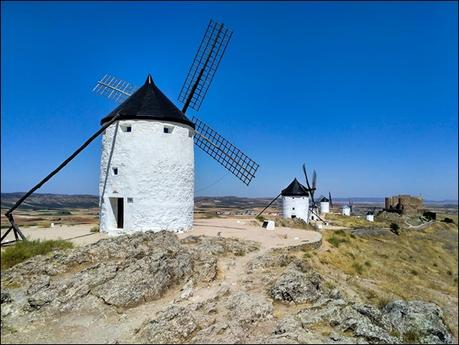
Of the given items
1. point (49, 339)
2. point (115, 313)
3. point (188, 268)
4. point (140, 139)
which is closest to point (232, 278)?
point (188, 268)

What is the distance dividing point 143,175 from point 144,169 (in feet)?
0.90

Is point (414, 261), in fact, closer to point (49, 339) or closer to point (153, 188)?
point (153, 188)

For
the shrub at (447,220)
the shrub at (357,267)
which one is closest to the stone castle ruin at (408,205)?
the shrub at (447,220)

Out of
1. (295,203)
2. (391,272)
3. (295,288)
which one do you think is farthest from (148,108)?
(295,203)

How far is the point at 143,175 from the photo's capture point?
15391 millimetres

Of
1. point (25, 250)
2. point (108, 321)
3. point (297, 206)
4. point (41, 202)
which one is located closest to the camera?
point (108, 321)

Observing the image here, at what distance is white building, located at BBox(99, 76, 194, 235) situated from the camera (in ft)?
50.6

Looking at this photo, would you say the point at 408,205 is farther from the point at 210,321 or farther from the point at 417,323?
the point at 210,321

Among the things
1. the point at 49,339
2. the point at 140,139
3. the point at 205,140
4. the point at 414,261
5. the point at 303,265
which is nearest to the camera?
the point at 49,339

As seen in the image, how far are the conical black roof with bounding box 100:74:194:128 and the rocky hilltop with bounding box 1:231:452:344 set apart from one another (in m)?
5.94

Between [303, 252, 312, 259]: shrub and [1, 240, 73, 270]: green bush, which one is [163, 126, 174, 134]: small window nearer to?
[1, 240, 73, 270]: green bush

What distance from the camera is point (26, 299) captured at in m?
8.52

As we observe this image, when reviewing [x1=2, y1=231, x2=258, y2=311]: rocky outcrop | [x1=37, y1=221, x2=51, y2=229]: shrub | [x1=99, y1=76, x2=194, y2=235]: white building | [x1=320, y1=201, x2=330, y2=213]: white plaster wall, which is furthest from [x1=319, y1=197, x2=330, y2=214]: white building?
[x1=2, y1=231, x2=258, y2=311]: rocky outcrop

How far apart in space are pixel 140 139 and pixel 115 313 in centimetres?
870
